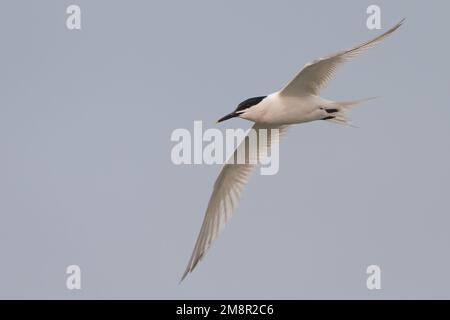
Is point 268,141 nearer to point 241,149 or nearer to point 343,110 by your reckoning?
point 241,149

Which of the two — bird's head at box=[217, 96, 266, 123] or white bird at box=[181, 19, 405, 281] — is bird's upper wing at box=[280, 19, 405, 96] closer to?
white bird at box=[181, 19, 405, 281]

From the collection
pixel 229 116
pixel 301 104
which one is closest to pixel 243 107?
pixel 229 116

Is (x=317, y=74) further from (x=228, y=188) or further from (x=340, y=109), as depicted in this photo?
(x=228, y=188)

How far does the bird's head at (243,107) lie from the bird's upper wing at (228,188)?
2.45 ft

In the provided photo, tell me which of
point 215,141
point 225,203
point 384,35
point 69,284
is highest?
point 384,35

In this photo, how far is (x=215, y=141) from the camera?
14555mm

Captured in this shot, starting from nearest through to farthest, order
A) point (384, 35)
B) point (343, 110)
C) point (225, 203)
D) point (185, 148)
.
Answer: point (384, 35) < point (343, 110) < point (185, 148) < point (225, 203)

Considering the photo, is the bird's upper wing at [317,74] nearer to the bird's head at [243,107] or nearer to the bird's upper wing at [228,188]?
the bird's head at [243,107]

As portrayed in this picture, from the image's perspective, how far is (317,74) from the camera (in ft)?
43.1

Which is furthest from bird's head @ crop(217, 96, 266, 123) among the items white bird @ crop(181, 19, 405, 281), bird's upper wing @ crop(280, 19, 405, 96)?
bird's upper wing @ crop(280, 19, 405, 96)

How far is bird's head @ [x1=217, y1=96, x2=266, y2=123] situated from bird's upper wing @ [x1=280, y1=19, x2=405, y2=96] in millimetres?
457

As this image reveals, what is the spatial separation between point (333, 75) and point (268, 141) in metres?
1.96

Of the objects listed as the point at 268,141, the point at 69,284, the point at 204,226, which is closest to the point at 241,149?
the point at 268,141

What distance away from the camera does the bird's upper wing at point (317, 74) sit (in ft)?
41.0
